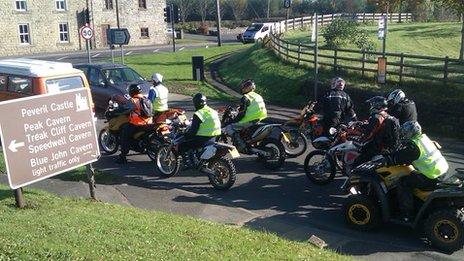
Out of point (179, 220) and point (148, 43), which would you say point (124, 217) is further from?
point (148, 43)

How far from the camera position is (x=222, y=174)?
9938 mm

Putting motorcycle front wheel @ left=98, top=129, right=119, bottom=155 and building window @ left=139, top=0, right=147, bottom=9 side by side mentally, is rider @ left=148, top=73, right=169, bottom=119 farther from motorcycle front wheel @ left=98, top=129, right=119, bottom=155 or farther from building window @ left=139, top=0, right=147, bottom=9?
building window @ left=139, top=0, right=147, bottom=9

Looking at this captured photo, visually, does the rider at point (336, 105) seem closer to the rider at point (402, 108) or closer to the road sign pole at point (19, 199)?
the rider at point (402, 108)

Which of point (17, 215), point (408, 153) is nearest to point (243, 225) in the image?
point (408, 153)

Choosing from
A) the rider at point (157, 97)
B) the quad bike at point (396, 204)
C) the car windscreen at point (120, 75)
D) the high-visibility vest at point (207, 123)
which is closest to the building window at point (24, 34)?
the car windscreen at point (120, 75)

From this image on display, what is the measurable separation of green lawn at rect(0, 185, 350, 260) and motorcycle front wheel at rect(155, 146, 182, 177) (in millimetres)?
3003

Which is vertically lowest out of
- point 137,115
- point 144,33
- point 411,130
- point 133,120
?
point 133,120

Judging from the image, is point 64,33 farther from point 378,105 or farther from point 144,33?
point 378,105

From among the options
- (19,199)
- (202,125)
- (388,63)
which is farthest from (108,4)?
(19,199)

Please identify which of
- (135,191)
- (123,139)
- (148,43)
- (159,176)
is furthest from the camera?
(148,43)

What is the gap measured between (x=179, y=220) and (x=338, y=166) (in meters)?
3.88

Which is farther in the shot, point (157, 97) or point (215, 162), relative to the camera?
point (157, 97)

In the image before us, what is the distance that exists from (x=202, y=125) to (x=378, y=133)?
3191 mm

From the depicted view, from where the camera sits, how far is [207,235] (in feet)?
Result: 21.8
